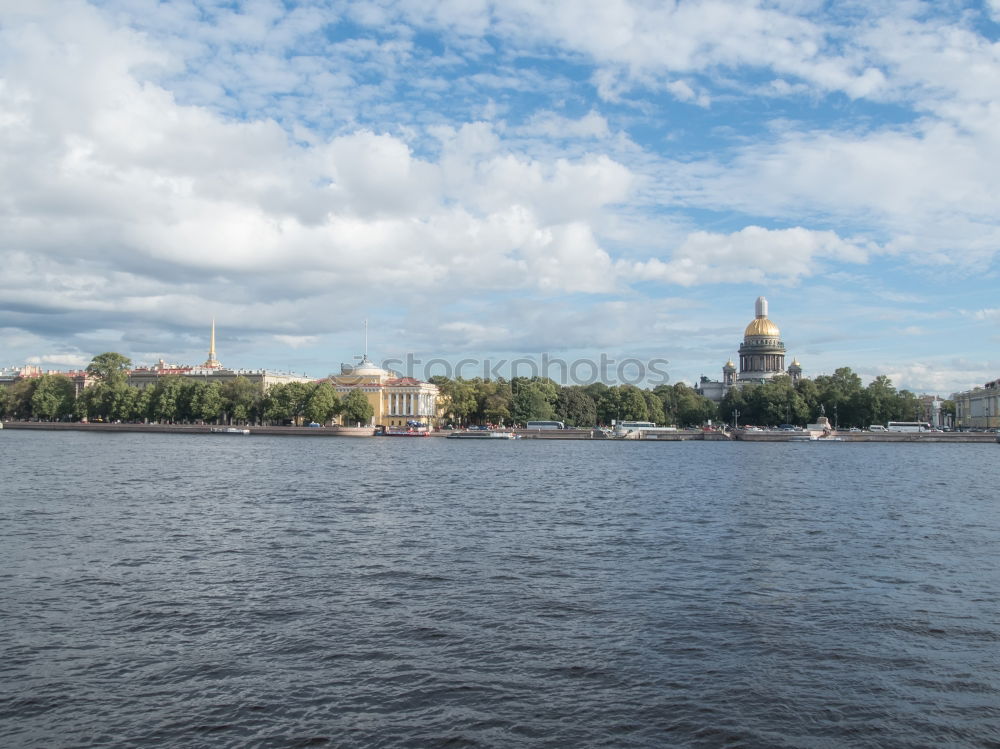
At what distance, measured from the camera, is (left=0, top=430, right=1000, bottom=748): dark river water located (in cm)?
888

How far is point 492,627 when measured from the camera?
1218 centimetres

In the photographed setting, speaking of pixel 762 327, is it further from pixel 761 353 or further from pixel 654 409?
pixel 654 409

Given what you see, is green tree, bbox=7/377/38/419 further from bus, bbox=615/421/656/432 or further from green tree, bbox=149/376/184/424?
bus, bbox=615/421/656/432

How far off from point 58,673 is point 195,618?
2.51 m

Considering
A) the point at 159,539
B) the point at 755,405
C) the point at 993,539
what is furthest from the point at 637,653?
the point at 755,405

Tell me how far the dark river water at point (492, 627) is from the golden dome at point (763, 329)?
135 meters

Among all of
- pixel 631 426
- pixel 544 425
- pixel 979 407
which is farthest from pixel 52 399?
pixel 979 407

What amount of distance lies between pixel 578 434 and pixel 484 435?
11.6 metres

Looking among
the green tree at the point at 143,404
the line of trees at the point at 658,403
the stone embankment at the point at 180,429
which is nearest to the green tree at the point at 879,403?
the line of trees at the point at 658,403

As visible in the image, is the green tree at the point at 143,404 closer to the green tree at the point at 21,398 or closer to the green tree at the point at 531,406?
the green tree at the point at 21,398

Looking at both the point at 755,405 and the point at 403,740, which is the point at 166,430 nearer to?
the point at 755,405

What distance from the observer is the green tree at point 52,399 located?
11812 centimetres

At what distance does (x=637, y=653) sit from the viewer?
11.1m

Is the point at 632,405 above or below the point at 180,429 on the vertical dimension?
above
